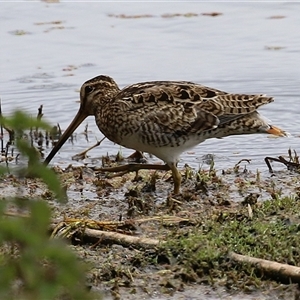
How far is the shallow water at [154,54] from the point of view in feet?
29.6

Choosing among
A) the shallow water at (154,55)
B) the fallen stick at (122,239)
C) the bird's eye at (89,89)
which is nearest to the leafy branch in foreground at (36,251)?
the fallen stick at (122,239)

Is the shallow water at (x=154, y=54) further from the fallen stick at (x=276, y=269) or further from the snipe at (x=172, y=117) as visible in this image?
the fallen stick at (x=276, y=269)

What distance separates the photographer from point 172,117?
6855 millimetres

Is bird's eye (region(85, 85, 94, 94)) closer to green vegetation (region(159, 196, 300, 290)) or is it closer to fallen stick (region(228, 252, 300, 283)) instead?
green vegetation (region(159, 196, 300, 290))

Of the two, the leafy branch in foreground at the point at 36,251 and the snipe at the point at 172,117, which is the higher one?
the leafy branch in foreground at the point at 36,251

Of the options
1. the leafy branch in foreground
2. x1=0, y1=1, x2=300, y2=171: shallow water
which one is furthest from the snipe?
the leafy branch in foreground

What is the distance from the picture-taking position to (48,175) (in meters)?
2.62

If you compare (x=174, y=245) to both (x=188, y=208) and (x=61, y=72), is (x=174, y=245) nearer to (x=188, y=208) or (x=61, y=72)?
(x=188, y=208)

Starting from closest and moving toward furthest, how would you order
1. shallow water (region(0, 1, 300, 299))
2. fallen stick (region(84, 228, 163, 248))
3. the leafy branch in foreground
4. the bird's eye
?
1. the leafy branch in foreground
2. fallen stick (region(84, 228, 163, 248))
3. the bird's eye
4. shallow water (region(0, 1, 300, 299))

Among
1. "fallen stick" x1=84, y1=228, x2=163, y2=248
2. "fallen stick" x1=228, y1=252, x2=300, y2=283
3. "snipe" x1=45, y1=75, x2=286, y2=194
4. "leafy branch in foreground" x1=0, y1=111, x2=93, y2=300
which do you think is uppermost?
"leafy branch in foreground" x1=0, y1=111, x2=93, y2=300

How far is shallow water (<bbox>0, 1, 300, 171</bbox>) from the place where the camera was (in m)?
9.02

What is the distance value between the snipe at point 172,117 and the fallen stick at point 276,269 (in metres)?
1.85

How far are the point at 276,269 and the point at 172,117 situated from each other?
2.14m

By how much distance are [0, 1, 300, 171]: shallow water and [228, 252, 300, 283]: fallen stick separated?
109 inches
